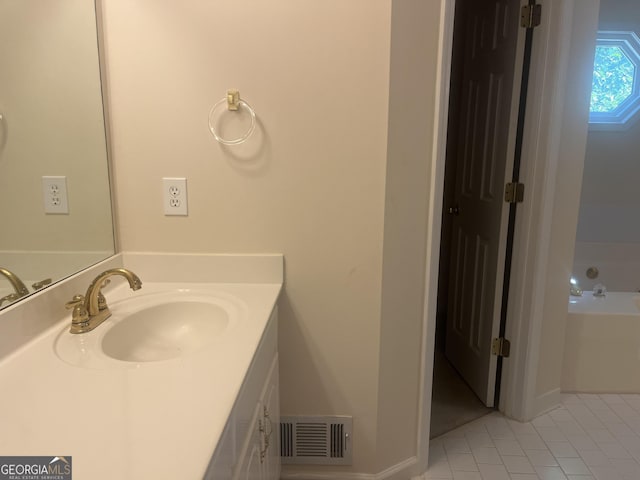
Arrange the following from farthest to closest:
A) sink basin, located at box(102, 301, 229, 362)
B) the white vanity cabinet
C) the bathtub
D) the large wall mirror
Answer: the bathtub < sink basin, located at box(102, 301, 229, 362) < the large wall mirror < the white vanity cabinet

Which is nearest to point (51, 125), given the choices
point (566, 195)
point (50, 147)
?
point (50, 147)

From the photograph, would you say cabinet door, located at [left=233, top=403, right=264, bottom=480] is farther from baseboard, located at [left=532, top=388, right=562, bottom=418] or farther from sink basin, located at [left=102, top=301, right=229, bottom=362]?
baseboard, located at [left=532, top=388, right=562, bottom=418]

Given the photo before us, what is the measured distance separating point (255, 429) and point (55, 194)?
2.81ft

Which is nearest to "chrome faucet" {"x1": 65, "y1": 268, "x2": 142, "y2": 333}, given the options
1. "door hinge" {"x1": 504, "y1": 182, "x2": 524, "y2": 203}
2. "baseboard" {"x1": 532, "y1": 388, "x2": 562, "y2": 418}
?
"door hinge" {"x1": 504, "y1": 182, "x2": 524, "y2": 203}

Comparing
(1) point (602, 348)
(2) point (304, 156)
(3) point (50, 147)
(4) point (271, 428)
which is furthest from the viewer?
(1) point (602, 348)

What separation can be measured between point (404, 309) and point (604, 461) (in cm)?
112

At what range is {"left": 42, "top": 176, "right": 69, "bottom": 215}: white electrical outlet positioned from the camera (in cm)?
114

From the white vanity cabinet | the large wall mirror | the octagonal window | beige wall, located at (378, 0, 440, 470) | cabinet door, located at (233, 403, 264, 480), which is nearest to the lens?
the white vanity cabinet

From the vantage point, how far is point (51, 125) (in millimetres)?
1187

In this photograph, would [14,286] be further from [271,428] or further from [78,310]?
[271,428]

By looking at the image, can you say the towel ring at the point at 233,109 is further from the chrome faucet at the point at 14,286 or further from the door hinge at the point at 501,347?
the door hinge at the point at 501,347

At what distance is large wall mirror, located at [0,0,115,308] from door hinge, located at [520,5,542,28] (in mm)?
1668

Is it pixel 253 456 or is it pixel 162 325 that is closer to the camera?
pixel 253 456

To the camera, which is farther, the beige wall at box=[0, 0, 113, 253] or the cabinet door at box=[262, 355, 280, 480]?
the cabinet door at box=[262, 355, 280, 480]
